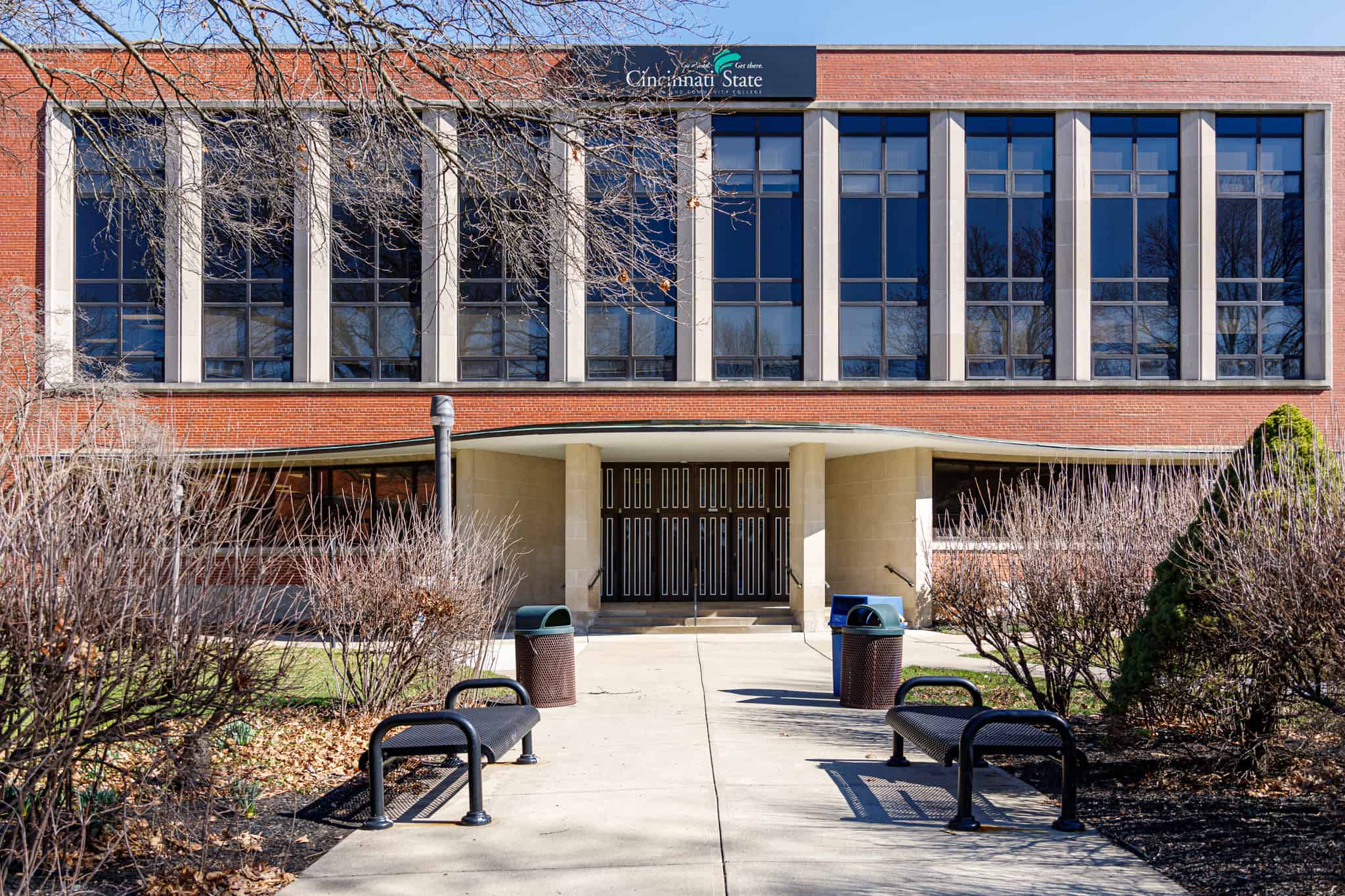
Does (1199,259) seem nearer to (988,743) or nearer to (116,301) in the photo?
(988,743)

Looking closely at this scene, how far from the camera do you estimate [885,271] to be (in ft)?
82.1

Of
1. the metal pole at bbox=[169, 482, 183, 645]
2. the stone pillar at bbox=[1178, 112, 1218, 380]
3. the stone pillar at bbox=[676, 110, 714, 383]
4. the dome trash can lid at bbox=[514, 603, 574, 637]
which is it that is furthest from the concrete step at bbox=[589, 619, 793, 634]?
the metal pole at bbox=[169, 482, 183, 645]

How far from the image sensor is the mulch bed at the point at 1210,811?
5.64 metres

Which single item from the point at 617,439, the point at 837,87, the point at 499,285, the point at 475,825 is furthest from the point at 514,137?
the point at 837,87

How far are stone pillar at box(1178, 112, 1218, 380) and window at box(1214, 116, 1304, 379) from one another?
0.32m

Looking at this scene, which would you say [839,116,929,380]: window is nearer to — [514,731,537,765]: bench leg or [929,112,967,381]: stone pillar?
[929,112,967,381]: stone pillar

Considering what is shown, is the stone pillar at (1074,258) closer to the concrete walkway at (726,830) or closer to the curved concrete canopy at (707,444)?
the curved concrete canopy at (707,444)

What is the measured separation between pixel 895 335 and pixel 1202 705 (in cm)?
1806

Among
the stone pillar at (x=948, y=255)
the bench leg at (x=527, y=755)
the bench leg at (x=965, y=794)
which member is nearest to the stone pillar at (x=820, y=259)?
the stone pillar at (x=948, y=255)

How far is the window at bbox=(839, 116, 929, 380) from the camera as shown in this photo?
25.0 metres

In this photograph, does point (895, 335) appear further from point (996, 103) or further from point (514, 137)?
point (514, 137)

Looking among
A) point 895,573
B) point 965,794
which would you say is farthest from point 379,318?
point 965,794

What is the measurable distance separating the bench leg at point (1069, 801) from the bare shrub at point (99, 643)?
186 inches

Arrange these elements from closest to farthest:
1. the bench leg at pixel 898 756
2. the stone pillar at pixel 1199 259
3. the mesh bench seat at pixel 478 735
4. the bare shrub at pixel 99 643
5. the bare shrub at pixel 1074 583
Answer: the bare shrub at pixel 99 643 < the mesh bench seat at pixel 478 735 < the bench leg at pixel 898 756 < the bare shrub at pixel 1074 583 < the stone pillar at pixel 1199 259
